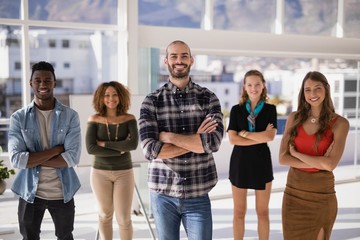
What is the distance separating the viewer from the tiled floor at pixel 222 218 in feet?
14.9

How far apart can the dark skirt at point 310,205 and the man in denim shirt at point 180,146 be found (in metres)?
0.69

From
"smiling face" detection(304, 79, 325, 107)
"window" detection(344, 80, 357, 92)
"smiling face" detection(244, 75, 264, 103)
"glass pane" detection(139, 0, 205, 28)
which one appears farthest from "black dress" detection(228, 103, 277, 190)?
"window" detection(344, 80, 357, 92)

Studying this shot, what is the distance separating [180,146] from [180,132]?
12cm

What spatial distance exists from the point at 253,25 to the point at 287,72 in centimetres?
341

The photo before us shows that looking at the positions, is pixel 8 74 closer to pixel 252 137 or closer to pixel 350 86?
pixel 252 137

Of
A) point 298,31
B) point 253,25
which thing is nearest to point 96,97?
point 253,25

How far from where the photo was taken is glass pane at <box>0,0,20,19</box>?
479cm

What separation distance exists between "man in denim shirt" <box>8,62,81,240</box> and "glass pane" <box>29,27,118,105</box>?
2394 mm

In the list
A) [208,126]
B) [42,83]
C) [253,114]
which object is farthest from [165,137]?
[253,114]

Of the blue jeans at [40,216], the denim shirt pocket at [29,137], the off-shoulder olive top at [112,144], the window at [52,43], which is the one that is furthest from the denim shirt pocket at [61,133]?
the window at [52,43]

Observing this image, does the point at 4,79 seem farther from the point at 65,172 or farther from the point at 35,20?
the point at 65,172

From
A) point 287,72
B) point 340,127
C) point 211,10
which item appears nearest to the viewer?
point 340,127

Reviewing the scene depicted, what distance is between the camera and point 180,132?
2.48 meters

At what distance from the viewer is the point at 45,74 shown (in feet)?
9.26
